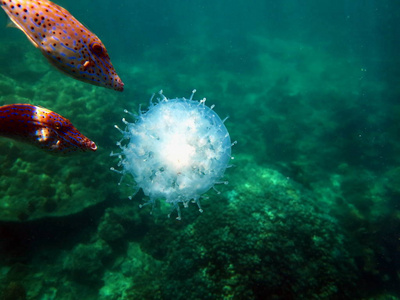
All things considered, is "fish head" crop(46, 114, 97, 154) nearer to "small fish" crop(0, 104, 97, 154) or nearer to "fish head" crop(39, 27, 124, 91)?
"small fish" crop(0, 104, 97, 154)

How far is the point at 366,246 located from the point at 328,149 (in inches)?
289

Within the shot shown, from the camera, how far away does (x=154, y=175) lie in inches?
172

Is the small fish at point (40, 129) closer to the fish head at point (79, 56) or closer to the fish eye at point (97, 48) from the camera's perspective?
the fish head at point (79, 56)

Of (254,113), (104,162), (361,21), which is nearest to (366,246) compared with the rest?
(104,162)

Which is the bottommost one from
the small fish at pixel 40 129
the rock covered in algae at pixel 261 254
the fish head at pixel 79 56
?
the small fish at pixel 40 129

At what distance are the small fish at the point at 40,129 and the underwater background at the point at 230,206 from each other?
771mm

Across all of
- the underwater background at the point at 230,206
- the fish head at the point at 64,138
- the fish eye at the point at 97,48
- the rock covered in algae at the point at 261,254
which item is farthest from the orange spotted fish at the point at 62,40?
the rock covered in algae at the point at 261,254

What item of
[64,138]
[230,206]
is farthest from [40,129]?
[230,206]

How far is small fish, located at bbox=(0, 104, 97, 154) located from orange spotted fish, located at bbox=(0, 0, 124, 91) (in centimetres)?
64

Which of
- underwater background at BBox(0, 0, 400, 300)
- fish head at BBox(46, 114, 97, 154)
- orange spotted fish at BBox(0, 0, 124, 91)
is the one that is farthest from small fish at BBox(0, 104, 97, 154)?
underwater background at BBox(0, 0, 400, 300)

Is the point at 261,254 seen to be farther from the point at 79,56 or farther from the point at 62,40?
the point at 62,40

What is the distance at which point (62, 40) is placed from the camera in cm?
167

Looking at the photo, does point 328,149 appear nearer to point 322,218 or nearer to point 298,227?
point 322,218

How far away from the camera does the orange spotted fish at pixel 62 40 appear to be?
159 centimetres
